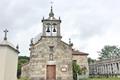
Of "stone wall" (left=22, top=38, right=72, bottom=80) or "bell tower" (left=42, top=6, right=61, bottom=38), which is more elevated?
"bell tower" (left=42, top=6, right=61, bottom=38)

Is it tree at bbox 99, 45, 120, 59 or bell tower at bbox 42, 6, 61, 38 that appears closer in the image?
bell tower at bbox 42, 6, 61, 38

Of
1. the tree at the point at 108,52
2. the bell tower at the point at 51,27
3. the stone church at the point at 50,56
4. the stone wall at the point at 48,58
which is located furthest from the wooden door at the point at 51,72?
the tree at the point at 108,52

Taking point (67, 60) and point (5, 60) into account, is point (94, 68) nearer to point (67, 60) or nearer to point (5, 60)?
point (67, 60)

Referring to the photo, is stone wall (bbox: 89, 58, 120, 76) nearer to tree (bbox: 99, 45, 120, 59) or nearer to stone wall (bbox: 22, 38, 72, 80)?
stone wall (bbox: 22, 38, 72, 80)

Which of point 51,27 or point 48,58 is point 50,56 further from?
point 51,27

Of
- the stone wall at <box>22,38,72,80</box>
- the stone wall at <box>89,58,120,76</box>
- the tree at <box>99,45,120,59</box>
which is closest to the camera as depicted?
the stone wall at <box>22,38,72,80</box>

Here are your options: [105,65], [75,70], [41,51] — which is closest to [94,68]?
[105,65]

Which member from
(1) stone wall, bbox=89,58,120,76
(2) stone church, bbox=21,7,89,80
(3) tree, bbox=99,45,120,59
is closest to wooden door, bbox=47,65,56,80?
(2) stone church, bbox=21,7,89,80

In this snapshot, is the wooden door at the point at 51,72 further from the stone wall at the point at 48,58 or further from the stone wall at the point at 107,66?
the stone wall at the point at 107,66

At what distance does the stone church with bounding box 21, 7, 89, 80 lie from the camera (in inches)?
990

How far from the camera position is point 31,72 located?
25.2 meters

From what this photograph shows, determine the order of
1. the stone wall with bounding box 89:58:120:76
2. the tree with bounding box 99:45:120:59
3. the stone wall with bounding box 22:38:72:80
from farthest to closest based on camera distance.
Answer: the tree with bounding box 99:45:120:59 → the stone wall with bounding box 89:58:120:76 → the stone wall with bounding box 22:38:72:80

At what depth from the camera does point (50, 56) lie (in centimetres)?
2558

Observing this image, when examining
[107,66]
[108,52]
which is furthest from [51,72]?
[108,52]
